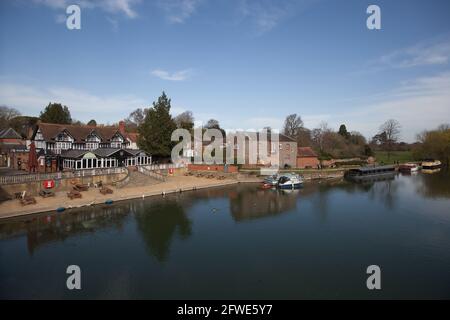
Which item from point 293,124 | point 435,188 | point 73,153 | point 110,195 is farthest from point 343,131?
point 110,195

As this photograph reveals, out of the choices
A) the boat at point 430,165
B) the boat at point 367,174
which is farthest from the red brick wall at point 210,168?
the boat at point 430,165

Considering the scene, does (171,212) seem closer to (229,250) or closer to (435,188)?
(229,250)

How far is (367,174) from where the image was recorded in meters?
51.5

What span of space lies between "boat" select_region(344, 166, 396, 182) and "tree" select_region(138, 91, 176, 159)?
3119cm

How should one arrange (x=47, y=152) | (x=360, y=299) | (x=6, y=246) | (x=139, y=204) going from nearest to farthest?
(x=360, y=299)
(x=6, y=246)
(x=139, y=204)
(x=47, y=152)

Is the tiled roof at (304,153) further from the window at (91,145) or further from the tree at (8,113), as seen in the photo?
the tree at (8,113)

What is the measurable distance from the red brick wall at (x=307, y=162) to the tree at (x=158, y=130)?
79.3 feet

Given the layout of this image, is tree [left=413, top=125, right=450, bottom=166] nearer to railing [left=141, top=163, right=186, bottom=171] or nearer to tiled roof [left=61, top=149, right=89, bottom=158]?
railing [left=141, top=163, right=186, bottom=171]

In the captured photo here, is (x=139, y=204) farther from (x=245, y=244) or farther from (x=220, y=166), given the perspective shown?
(x=220, y=166)

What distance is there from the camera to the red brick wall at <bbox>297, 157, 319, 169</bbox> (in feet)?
175

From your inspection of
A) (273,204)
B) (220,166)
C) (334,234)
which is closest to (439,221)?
(334,234)

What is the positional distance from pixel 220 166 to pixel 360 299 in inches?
1384

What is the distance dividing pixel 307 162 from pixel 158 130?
91.1ft
